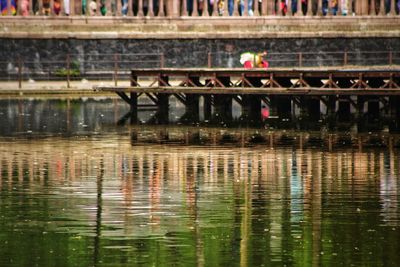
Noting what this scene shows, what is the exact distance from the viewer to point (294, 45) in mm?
61719

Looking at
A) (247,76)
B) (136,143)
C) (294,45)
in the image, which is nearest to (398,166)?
(136,143)

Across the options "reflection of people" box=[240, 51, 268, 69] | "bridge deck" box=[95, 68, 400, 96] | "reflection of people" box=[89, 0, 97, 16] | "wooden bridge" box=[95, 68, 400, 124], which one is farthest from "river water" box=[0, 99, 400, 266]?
"reflection of people" box=[89, 0, 97, 16]

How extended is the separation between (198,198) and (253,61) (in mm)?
32310

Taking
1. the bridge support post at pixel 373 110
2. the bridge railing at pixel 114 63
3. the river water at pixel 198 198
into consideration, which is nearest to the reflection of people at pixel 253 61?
the bridge railing at pixel 114 63

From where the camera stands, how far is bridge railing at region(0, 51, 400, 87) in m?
61.2

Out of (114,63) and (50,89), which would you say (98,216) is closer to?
(50,89)

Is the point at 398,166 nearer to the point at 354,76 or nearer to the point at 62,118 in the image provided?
the point at 354,76

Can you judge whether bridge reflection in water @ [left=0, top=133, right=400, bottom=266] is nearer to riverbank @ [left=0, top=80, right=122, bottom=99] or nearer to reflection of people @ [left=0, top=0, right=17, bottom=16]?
riverbank @ [left=0, top=80, right=122, bottom=99]

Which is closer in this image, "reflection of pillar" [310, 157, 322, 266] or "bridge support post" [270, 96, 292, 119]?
"reflection of pillar" [310, 157, 322, 266]

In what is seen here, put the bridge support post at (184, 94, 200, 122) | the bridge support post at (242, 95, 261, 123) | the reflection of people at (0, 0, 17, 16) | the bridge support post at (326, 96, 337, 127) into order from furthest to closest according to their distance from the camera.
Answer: the reflection of people at (0, 0, 17, 16)
the bridge support post at (184, 94, 200, 122)
the bridge support post at (242, 95, 261, 123)
the bridge support post at (326, 96, 337, 127)

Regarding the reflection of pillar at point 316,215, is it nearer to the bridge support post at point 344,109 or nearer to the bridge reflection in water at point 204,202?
the bridge reflection in water at point 204,202

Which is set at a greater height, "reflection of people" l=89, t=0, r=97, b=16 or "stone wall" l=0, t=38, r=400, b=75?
"reflection of people" l=89, t=0, r=97, b=16

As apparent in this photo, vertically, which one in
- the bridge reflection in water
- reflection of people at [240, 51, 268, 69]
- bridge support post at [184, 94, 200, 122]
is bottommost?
bridge support post at [184, 94, 200, 122]

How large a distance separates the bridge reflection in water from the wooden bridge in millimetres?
9527
